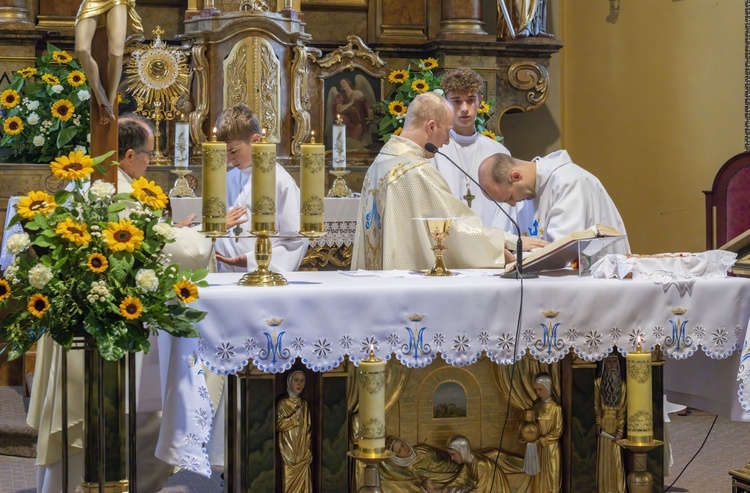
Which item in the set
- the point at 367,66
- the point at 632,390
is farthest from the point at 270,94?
the point at 632,390

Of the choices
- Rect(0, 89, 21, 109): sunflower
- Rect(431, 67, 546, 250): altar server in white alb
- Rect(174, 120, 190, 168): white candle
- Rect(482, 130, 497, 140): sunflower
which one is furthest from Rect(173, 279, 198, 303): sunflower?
Rect(482, 130, 497, 140): sunflower

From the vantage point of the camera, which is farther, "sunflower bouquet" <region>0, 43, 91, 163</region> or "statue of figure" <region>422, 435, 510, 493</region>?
"sunflower bouquet" <region>0, 43, 91, 163</region>

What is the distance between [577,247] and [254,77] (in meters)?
5.07

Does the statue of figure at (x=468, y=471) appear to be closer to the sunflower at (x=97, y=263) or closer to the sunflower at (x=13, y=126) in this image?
the sunflower at (x=97, y=263)

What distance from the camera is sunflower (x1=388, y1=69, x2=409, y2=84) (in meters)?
9.47

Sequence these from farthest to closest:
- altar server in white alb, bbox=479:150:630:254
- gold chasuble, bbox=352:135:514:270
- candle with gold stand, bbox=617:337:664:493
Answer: altar server in white alb, bbox=479:150:630:254 < gold chasuble, bbox=352:135:514:270 < candle with gold stand, bbox=617:337:664:493

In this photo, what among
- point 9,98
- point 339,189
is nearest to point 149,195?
point 339,189

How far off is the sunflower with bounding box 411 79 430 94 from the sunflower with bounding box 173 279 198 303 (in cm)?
589

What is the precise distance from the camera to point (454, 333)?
3.98 m

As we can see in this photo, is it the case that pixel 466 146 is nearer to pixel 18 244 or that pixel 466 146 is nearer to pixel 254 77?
pixel 254 77

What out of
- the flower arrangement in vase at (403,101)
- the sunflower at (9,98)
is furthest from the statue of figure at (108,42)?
the flower arrangement in vase at (403,101)

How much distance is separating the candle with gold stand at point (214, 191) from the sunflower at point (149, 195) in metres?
0.17

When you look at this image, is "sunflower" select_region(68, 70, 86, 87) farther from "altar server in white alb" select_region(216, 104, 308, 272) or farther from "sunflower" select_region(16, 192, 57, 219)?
"sunflower" select_region(16, 192, 57, 219)

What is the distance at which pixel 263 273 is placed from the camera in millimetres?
3975
